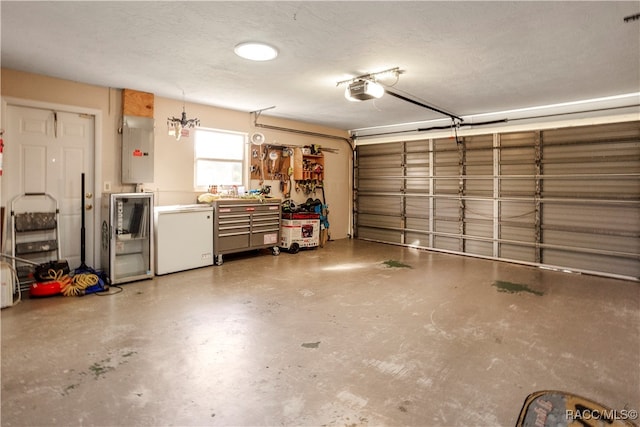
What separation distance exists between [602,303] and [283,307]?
11.8 feet

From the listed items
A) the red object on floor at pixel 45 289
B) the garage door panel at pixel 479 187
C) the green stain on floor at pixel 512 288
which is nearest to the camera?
the red object on floor at pixel 45 289

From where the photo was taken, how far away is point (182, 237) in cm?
498

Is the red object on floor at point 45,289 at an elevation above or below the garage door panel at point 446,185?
below

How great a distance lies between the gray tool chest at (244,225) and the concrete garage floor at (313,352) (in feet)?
3.37

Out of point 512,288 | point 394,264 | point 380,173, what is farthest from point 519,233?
point 380,173

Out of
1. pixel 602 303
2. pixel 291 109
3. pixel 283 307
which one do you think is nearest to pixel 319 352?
pixel 283 307

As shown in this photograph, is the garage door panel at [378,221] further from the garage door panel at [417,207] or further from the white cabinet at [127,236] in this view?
the white cabinet at [127,236]

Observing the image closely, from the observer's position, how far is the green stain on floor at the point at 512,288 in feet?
14.1

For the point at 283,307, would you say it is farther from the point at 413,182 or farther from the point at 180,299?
the point at 413,182

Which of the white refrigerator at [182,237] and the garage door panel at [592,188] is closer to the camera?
the white refrigerator at [182,237]

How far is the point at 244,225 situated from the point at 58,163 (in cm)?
265

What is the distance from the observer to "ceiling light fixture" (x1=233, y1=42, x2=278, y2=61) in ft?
10.4

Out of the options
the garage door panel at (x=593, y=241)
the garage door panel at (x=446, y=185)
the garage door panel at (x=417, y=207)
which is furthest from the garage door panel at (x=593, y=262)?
the garage door panel at (x=417, y=207)

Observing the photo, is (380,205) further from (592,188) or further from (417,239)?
(592,188)
